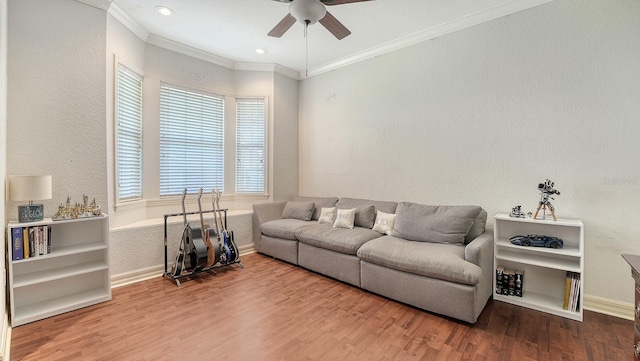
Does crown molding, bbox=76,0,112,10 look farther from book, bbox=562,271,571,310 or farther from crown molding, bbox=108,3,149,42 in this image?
book, bbox=562,271,571,310

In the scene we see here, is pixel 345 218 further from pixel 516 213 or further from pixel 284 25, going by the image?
pixel 284 25

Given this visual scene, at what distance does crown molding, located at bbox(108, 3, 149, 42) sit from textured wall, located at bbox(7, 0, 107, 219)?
230 millimetres

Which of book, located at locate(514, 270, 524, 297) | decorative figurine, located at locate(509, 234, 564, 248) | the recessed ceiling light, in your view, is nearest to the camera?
decorative figurine, located at locate(509, 234, 564, 248)

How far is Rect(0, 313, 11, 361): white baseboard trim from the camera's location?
1.92 meters

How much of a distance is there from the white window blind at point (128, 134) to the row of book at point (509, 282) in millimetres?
4260

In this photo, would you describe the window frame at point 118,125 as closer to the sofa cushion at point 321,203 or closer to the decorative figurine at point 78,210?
the decorative figurine at point 78,210

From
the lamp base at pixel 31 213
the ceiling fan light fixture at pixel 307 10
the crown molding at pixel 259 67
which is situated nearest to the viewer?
the ceiling fan light fixture at pixel 307 10

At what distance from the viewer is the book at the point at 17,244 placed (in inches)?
92.5

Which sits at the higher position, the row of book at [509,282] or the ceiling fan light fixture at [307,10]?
the ceiling fan light fixture at [307,10]

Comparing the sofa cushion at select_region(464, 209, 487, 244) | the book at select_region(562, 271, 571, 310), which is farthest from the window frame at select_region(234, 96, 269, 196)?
the book at select_region(562, 271, 571, 310)

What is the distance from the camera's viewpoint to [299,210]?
4.40 m

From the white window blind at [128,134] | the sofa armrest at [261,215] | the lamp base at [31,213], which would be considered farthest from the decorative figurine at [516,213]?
the lamp base at [31,213]

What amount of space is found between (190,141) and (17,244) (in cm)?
226

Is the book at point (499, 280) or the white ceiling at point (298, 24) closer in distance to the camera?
the book at point (499, 280)
